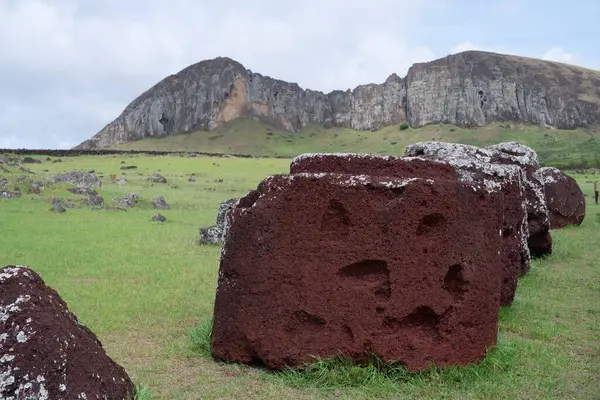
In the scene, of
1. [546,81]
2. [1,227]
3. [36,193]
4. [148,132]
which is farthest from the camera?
[148,132]

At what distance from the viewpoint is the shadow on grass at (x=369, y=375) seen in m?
6.81

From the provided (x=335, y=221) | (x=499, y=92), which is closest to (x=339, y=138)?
(x=499, y=92)

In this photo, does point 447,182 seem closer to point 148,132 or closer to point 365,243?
point 365,243

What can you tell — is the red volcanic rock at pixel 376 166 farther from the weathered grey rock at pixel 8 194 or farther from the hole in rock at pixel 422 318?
the weathered grey rock at pixel 8 194

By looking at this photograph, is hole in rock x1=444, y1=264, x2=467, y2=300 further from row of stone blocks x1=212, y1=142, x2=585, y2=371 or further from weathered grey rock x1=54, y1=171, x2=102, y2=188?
weathered grey rock x1=54, y1=171, x2=102, y2=188

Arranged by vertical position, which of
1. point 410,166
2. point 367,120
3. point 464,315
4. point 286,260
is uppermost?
point 367,120

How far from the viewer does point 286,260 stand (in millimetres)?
7238

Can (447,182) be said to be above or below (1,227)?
above

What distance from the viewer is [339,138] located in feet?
564

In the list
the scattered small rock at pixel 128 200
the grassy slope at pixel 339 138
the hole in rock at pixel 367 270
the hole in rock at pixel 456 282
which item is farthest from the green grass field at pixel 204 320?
the grassy slope at pixel 339 138

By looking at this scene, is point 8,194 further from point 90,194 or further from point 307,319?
point 307,319

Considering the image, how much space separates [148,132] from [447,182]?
185515 mm

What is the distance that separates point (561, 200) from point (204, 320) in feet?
57.3

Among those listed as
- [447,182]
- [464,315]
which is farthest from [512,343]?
[447,182]
